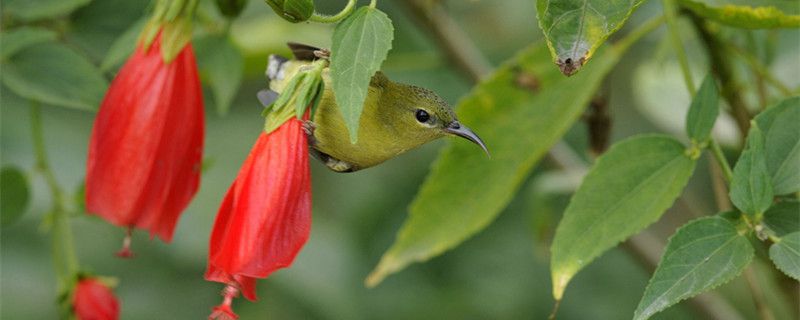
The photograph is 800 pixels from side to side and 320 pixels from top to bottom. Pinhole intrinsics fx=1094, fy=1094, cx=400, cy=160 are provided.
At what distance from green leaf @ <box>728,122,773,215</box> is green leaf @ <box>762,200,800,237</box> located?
28 mm

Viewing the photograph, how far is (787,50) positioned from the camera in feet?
3.68

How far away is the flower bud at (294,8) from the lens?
54 cm

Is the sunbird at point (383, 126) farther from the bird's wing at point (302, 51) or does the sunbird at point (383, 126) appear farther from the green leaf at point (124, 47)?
the green leaf at point (124, 47)

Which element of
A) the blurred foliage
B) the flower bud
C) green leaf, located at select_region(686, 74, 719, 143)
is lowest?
the blurred foliage

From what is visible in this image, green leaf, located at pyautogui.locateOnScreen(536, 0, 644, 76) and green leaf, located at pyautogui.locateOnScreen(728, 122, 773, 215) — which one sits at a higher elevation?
green leaf, located at pyautogui.locateOnScreen(536, 0, 644, 76)

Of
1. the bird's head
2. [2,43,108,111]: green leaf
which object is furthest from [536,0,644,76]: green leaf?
[2,43,108,111]: green leaf

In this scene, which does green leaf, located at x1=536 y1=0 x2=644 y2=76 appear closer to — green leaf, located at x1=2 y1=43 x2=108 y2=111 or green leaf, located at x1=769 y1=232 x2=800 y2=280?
green leaf, located at x1=769 y1=232 x2=800 y2=280

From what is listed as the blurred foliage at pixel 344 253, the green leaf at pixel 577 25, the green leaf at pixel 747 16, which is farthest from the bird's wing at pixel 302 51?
the blurred foliage at pixel 344 253

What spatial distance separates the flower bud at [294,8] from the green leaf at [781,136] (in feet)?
0.87

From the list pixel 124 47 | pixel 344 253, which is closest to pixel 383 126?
pixel 124 47

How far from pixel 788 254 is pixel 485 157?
29 centimetres

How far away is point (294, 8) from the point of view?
0.54 metres

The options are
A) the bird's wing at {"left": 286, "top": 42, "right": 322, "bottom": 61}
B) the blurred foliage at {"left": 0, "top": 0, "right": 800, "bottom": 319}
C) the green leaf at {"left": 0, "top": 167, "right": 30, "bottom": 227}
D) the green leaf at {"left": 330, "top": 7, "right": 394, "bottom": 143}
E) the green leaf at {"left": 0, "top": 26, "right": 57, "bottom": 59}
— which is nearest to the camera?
the green leaf at {"left": 330, "top": 7, "right": 394, "bottom": 143}

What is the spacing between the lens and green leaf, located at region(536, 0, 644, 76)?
52cm
